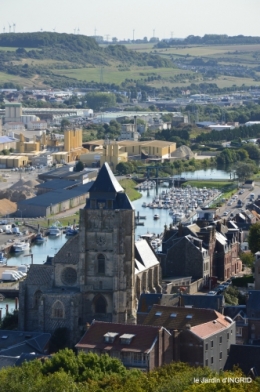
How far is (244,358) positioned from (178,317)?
155 centimetres

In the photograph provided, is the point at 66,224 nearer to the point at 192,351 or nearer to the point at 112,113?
the point at 192,351

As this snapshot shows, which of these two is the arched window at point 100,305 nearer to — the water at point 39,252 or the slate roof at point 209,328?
the slate roof at point 209,328

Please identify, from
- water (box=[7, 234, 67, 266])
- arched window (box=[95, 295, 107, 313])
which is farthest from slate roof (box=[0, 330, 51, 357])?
water (box=[7, 234, 67, 266])

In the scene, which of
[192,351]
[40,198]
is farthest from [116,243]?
[40,198]

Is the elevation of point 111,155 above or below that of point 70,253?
below

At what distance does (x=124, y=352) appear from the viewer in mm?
21844

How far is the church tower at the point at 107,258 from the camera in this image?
2564cm

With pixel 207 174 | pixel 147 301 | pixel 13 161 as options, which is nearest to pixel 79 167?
pixel 13 161

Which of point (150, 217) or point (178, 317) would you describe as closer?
point (178, 317)

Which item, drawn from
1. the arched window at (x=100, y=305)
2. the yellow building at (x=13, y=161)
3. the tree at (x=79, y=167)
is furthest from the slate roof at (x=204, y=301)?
the yellow building at (x=13, y=161)

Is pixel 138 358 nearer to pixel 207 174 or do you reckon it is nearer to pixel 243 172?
pixel 243 172

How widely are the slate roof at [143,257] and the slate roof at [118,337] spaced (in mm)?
4250

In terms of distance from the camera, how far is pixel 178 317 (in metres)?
23.1

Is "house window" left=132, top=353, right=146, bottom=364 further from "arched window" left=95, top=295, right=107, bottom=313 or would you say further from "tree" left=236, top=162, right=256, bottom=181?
"tree" left=236, top=162, right=256, bottom=181
